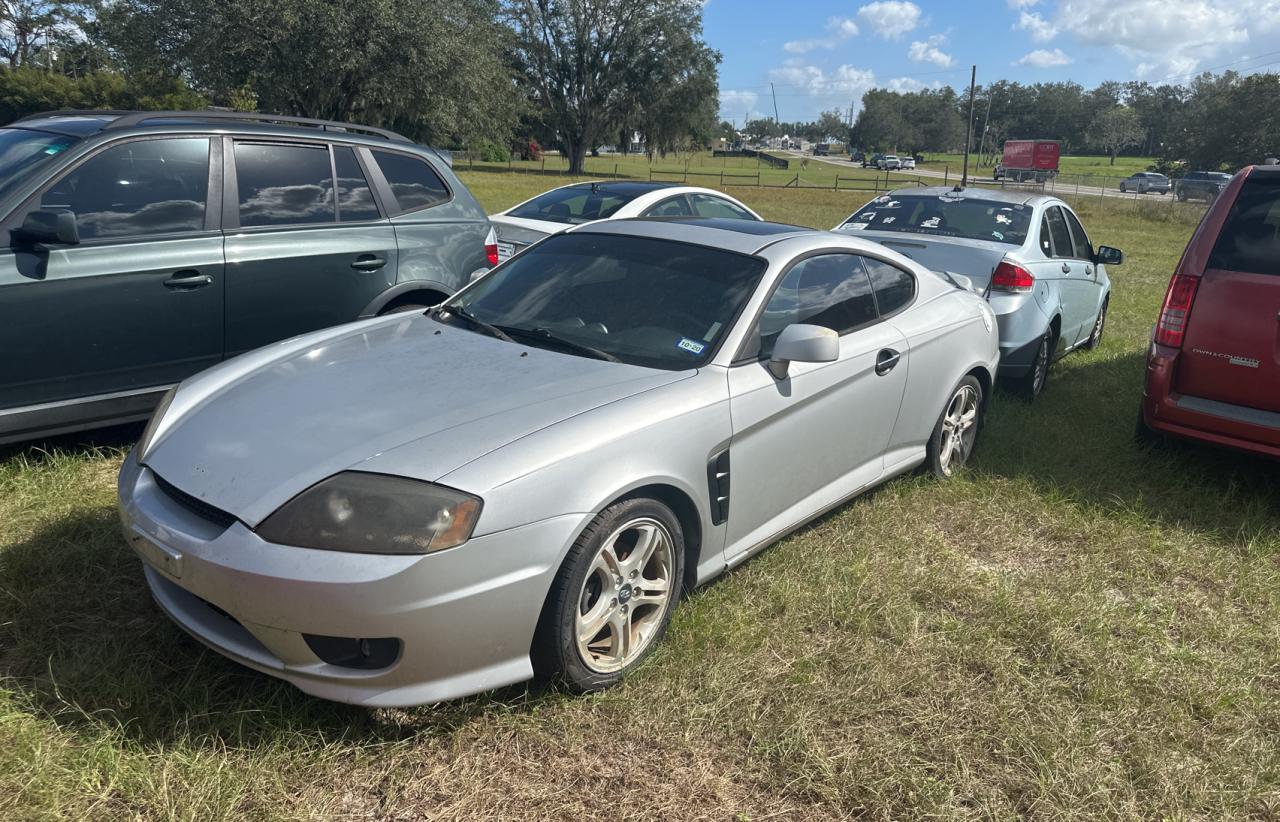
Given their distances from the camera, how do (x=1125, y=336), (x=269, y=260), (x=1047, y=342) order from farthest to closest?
(x=1125, y=336)
(x=1047, y=342)
(x=269, y=260)

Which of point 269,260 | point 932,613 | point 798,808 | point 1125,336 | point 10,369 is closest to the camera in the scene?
point 798,808

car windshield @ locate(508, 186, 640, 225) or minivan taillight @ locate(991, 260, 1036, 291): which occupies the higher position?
car windshield @ locate(508, 186, 640, 225)

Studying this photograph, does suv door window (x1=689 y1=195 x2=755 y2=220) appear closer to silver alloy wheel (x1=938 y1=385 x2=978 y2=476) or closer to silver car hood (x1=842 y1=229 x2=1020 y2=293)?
silver car hood (x1=842 y1=229 x2=1020 y2=293)

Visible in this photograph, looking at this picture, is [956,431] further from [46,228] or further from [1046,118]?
[1046,118]

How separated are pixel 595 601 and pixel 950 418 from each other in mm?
2821

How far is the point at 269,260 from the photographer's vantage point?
4.82m

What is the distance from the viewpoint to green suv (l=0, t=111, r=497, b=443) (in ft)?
13.3

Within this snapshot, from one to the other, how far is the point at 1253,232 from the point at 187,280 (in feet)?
17.9

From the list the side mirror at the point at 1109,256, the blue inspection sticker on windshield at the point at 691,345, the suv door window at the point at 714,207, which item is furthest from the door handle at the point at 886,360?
the suv door window at the point at 714,207

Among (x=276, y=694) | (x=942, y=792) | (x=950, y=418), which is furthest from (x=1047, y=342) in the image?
(x=276, y=694)

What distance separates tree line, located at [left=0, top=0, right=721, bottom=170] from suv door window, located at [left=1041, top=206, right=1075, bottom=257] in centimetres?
2627

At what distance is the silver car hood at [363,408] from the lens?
254cm

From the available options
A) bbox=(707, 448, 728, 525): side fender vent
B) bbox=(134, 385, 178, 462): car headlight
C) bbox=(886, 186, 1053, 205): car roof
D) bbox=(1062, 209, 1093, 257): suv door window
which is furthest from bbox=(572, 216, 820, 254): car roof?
bbox=(1062, 209, 1093, 257): suv door window

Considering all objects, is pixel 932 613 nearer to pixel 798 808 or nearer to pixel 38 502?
pixel 798 808
